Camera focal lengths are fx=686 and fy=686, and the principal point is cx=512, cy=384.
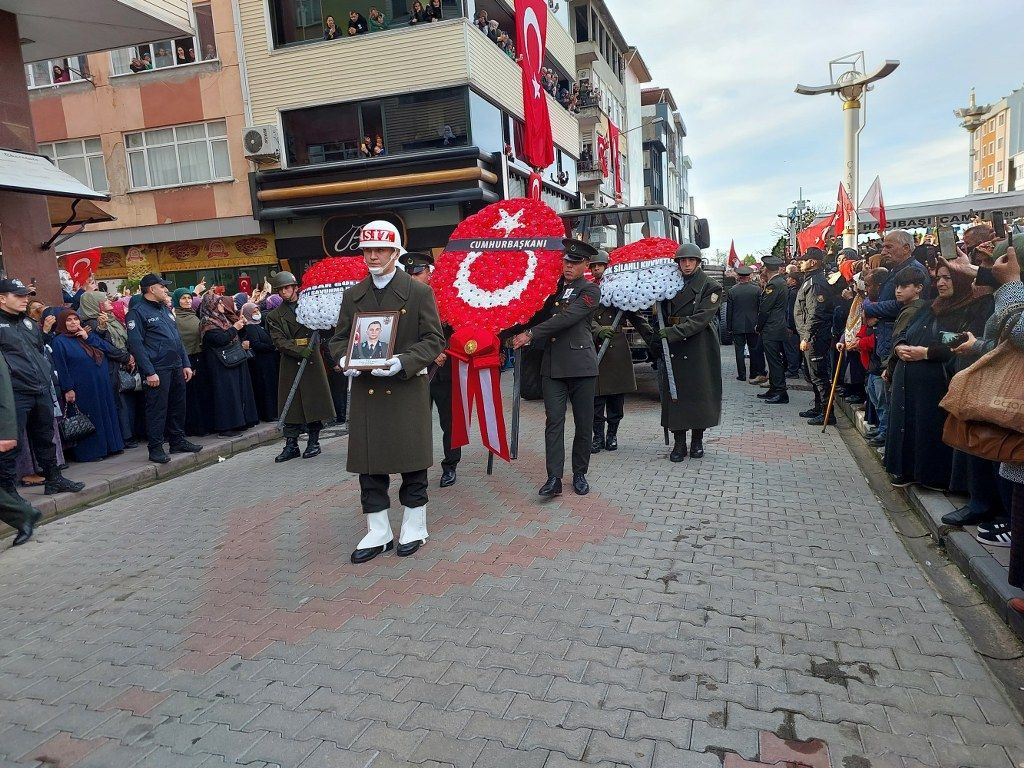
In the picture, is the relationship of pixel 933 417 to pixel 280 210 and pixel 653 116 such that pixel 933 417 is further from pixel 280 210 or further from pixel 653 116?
pixel 653 116

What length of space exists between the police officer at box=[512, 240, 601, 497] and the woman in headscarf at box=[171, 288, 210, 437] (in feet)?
17.3

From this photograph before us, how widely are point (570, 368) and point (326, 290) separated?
296 cm

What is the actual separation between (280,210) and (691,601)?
18055 mm

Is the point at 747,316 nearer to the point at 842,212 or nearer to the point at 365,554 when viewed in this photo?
the point at 842,212

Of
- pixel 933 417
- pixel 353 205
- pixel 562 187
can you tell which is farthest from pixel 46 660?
pixel 562 187

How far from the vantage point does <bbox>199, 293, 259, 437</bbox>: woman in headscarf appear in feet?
29.2

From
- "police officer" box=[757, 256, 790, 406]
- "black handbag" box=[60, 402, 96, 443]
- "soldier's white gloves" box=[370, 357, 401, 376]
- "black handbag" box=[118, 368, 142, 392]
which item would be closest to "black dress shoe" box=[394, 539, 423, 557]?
"soldier's white gloves" box=[370, 357, 401, 376]

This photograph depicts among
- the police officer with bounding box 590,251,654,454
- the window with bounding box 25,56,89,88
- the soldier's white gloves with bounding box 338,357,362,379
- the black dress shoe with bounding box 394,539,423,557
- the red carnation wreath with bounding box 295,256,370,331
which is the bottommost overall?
the black dress shoe with bounding box 394,539,423,557

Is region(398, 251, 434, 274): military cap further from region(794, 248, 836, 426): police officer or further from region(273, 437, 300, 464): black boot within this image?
region(794, 248, 836, 426): police officer

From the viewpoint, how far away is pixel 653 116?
5566cm

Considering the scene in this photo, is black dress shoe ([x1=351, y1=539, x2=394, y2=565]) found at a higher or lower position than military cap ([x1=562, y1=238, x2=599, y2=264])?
lower

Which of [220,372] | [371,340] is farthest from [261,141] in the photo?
[371,340]

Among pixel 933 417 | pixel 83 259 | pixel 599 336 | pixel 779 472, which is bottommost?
pixel 779 472

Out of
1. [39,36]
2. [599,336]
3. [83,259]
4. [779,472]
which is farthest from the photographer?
[83,259]
